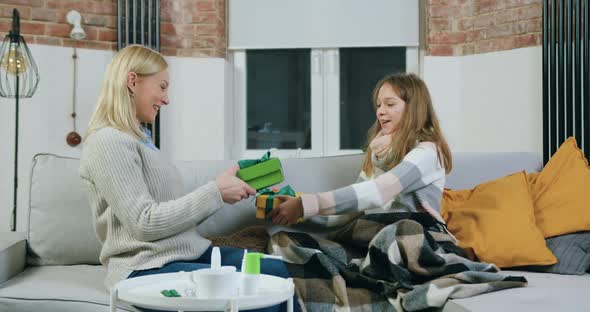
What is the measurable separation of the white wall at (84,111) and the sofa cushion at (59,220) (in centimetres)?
195

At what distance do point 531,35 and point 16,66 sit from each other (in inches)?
119

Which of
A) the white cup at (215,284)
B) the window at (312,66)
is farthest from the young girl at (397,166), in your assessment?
the window at (312,66)

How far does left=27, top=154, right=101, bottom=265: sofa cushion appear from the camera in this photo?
252 centimetres

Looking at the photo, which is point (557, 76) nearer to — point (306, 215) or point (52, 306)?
point (306, 215)

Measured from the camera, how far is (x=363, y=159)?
9.18 feet

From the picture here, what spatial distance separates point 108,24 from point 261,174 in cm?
283

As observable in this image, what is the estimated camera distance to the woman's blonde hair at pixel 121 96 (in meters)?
2.12

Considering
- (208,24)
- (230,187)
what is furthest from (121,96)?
(208,24)

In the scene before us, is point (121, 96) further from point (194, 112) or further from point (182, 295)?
point (194, 112)

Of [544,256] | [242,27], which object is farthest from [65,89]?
[544,256]

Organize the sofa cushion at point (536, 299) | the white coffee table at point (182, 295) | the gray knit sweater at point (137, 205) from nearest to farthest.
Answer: the white coffee table at point (182, 295), the sofa cushion at point (536, 299), the gray knit sweater at point (137, 205)

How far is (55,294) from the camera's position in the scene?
84.1 inches

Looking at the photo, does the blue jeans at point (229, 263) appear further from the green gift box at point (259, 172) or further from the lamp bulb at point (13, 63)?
the lamp bulb at point (13, 63)

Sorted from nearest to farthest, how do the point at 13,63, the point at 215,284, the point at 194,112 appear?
the point at 215,284
the point at 13,63
the point at 194,112
